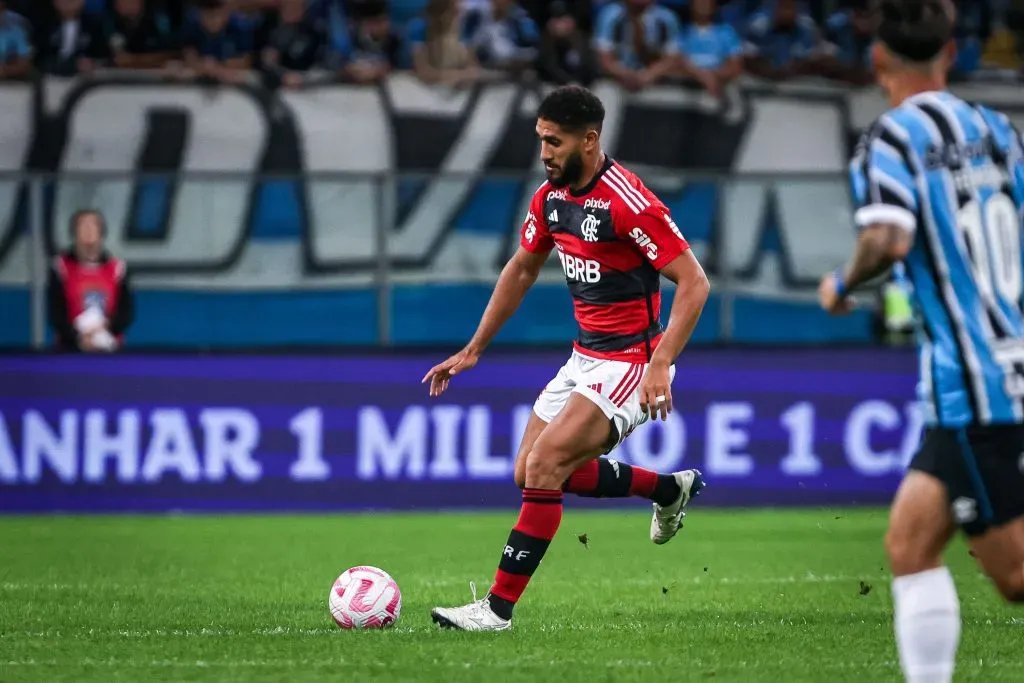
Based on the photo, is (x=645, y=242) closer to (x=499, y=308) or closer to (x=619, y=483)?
(x=499, y=308)

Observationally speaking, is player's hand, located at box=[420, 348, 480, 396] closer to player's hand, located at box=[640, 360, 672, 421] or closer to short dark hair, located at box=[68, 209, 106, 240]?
player's hand, located at box=[640, 360, 672, 421]

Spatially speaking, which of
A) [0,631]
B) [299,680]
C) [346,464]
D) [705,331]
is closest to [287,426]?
[346,464]

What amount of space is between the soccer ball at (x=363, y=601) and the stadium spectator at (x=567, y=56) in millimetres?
9351

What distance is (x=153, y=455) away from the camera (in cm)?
1291

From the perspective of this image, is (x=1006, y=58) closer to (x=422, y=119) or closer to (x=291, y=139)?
(x=422, y=119)

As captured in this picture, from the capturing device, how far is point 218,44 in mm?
16031

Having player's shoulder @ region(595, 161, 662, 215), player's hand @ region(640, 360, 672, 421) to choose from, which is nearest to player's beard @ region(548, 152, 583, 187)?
player's shoulder @ region(595, 161, 662, 215)

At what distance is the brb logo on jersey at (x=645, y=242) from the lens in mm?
7324

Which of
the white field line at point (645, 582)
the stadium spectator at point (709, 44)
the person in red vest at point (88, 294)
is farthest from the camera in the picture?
the stadium spectator at point (709, 44)

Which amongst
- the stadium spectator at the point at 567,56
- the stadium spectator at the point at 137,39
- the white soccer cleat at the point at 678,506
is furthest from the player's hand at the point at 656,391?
the stadium spectator at the point at 137,39

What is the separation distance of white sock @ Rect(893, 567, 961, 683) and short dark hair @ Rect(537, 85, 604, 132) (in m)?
2.94

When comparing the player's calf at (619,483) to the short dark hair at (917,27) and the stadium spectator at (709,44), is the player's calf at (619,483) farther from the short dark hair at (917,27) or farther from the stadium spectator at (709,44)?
the stadium spectator at (709,44)

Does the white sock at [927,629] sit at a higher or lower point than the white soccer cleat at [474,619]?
higher

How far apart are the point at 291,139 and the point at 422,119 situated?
4.03ft
